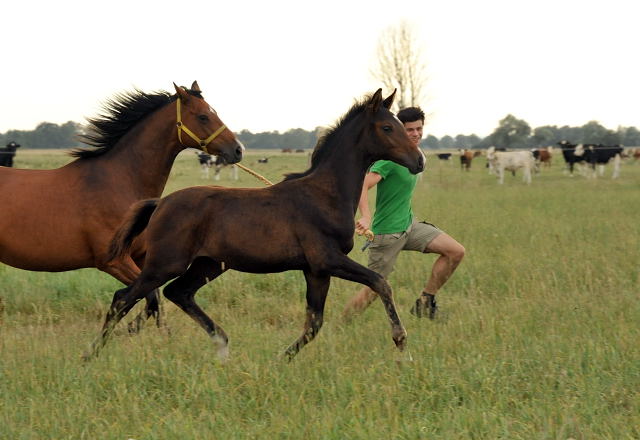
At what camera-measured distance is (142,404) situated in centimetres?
380

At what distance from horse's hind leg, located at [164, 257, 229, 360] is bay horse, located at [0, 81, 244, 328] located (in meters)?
0.65

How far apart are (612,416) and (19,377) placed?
3532 millimetres

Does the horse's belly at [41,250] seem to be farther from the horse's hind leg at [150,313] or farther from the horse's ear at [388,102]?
the horse's ear at [388,102]

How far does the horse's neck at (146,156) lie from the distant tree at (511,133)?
11562cm

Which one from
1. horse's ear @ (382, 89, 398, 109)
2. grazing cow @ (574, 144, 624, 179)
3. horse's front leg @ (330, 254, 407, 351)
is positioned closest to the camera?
horse's front leg @ (330, 254, 407, 351)

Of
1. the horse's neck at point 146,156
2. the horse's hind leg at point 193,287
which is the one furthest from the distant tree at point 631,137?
the horse's hind leg at point 193,287

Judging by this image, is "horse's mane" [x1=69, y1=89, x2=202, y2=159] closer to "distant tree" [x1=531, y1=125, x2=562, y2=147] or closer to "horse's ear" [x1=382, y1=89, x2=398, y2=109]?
"horse's ear" [x1=382, y1=89, x2=398, y2=109]

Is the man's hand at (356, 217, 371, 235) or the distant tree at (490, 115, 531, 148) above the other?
the man's hand at (356, 217, 371, 235)

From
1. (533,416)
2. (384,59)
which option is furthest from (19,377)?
(384,59)

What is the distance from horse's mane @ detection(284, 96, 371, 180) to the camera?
4746 millimetres

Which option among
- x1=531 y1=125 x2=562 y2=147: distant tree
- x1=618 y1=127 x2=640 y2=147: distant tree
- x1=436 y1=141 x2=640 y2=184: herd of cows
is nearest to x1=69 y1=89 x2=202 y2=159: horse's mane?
x1=436 y1=141 x2=640 y2=184: herd of cows

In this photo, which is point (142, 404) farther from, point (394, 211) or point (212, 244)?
point (394, 211)

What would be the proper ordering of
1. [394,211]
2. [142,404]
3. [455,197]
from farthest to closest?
[455,197] → [394,211] → [142,404]

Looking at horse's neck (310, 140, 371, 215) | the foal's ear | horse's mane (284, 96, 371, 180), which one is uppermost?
the foal's ear
